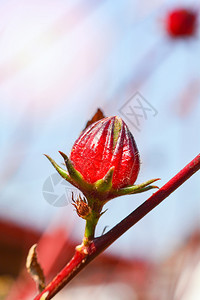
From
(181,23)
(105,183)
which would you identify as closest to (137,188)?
(105,183)

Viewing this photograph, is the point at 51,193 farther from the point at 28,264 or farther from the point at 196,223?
the point at 196,223

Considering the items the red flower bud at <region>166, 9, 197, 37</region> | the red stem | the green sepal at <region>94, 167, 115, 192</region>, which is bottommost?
the red flower bud at <region>166, 9, 197, 37</region>

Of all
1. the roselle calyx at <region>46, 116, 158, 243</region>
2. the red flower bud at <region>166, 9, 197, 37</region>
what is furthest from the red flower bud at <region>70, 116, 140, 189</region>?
the red flower bud at <region>166, 9, 197, 37</region>

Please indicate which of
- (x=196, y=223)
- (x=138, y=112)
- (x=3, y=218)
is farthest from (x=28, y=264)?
(x=3, y=218)

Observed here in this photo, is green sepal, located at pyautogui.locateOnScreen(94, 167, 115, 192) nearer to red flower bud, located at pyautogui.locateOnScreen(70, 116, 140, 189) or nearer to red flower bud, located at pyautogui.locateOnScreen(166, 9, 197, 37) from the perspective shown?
red flower bud, located at pyautogui.locateOnScreen(70, 116, 140, 189)

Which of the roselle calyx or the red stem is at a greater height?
the roselle calyx

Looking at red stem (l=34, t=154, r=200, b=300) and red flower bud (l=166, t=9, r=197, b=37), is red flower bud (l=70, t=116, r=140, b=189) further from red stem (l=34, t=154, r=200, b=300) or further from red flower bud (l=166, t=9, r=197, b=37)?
red flower bud (l=166, t=9, r=197, b=37)

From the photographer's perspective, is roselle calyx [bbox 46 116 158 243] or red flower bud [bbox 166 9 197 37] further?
red flower bud [bbox 166 9 197 37]
